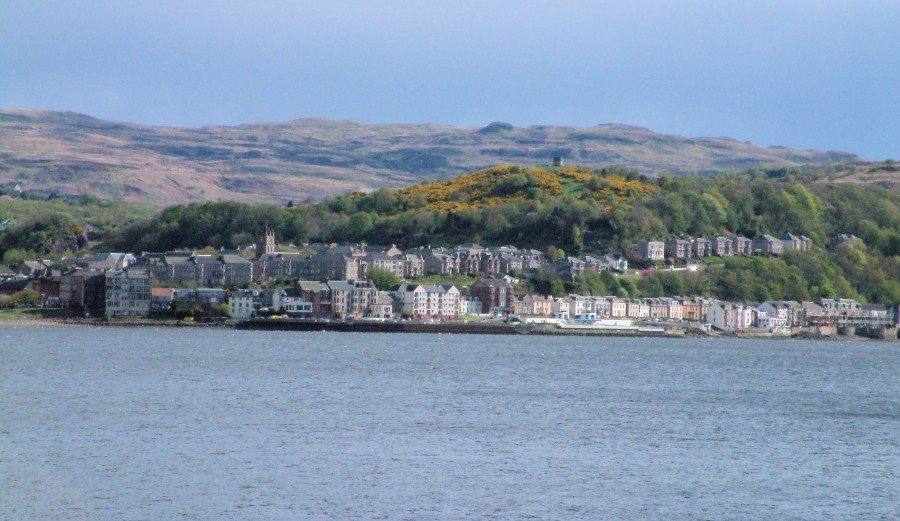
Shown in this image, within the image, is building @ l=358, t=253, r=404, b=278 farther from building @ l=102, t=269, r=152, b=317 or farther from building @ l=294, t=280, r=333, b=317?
building @ l=102, t=269, r=152, b=317

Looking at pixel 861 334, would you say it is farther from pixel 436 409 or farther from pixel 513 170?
pixel 436 409

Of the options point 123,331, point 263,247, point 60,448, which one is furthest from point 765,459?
point 263,247

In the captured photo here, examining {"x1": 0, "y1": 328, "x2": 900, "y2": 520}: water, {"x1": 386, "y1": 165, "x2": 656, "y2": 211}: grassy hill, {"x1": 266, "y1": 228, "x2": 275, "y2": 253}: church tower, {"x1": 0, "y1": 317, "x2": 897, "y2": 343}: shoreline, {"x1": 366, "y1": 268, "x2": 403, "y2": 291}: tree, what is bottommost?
{"x1": 0, "y1": 328, "x2": 900, "y2": 520}: water

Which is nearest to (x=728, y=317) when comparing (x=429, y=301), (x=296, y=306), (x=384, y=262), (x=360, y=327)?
(x=429, y=301)

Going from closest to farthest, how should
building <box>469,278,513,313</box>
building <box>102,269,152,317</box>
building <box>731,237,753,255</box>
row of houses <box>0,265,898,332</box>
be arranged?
building <box>102,269,152,317</box>
row of houses <box>0,265,898,332</box>
building <box>469,278,513,313</box>
building <box>731,237,753,255</box>

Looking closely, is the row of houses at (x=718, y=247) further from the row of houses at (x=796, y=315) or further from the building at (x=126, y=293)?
the building at (x=126, y=293)

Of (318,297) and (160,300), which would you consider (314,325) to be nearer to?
(318,297)

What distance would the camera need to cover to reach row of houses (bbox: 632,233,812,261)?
10644 cm

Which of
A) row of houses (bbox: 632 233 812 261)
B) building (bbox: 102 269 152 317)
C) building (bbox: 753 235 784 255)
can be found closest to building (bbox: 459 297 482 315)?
row of houses (bbox: 632 233 812 261)

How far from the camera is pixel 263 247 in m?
Result: 108

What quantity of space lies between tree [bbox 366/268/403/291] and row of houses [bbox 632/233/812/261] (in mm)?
22398

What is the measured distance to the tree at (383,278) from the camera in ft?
304

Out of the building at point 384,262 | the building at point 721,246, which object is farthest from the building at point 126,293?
the building at point 721,246

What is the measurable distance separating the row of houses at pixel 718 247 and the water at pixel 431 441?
176ft
